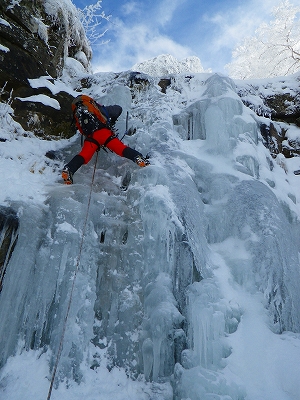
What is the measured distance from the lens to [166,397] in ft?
11.3

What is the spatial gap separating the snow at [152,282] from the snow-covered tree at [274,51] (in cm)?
745

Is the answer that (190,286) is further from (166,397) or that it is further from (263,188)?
(263,188)

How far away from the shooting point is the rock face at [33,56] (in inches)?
231

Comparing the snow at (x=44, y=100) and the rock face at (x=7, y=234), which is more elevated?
the snow at (x=44, y=100)

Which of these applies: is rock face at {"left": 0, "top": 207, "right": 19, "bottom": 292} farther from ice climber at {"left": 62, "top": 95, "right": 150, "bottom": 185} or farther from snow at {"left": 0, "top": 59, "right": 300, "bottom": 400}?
ice climber at {"left": 62, "top": 95, "right": 150, "bottom": 185}

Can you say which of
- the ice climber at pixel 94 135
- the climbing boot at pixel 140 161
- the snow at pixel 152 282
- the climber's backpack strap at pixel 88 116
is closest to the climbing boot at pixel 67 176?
the snow at pixel 152 282

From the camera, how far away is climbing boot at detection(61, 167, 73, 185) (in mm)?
4689

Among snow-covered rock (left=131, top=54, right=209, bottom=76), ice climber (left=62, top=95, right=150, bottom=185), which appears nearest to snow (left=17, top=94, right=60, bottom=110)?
ice climber (left=62, top=95, right=150, bottom=185)

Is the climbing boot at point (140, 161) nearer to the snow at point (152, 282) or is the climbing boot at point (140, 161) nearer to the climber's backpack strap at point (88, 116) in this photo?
the snow at point (152, 282)

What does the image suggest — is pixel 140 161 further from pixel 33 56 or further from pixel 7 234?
pixel 33 56

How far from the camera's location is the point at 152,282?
3908mm

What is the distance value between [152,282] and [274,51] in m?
12.1

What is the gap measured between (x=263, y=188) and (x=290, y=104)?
140 inches

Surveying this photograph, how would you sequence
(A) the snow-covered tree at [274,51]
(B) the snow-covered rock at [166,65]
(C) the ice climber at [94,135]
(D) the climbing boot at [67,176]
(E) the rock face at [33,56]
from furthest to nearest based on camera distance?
(B) the snow-covered rock at [166,65] → (A) the snow-covered tree at [274,51] → (E) the rock face at [33,56] → (C) the ice climber at [94,135] → (D) the climbing boot at [67,176]
